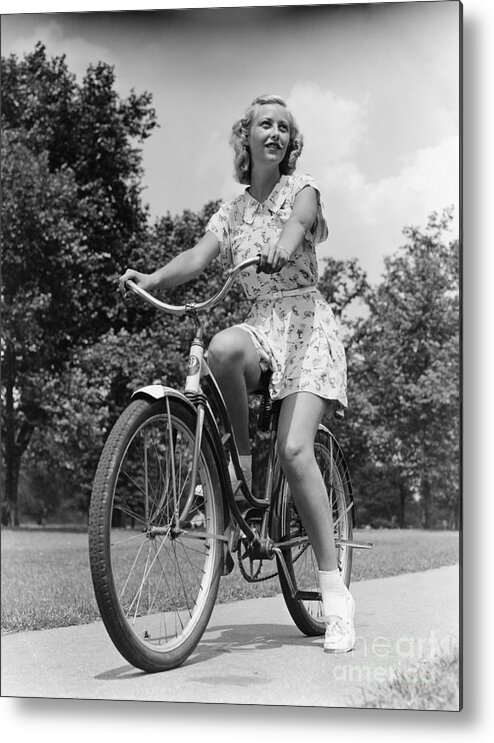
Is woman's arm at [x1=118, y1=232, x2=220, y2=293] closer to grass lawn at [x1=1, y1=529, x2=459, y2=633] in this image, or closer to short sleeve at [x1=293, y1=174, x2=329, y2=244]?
short sleeve at [x1=293, y1=174, x2=329, y2=244]

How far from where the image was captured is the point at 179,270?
113 inches

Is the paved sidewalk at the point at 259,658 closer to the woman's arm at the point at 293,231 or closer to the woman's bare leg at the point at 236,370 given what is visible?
the woman's bare leg at the point at 236,370

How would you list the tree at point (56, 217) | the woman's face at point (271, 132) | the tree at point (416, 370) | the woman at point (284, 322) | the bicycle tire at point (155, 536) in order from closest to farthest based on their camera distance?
the bicycle tire at point (155, 536) → the woman at point (284, 322) → the woman's face at point (271, 132) → the tree at point (416, 370) → the tree at point (56, 217)

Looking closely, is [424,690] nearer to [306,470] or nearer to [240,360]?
[306,470]

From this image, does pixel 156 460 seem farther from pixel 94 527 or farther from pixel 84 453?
pixel 84 453

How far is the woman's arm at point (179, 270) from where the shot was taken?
107 inches

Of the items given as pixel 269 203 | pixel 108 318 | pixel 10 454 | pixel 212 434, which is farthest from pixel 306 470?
pixel 108 318

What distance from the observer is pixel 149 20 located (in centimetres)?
351

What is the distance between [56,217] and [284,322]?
1.90 m

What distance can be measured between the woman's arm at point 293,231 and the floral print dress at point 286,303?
0.14 ft

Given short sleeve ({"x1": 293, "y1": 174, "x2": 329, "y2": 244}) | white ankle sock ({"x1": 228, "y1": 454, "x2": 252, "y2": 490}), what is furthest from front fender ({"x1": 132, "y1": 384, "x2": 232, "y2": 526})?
short sleeve ({"x1": 293, "y1": 174, "x2": 329, "y2": 244})

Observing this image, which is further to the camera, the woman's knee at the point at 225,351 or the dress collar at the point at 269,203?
the dress collar at the point at 269,203

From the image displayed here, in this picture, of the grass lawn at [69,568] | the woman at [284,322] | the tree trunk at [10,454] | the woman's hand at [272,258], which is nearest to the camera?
the woman's hand at [272,258]

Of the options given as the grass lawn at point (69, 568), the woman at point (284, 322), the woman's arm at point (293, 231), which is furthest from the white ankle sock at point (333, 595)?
the woman's arm at point (293, 231)
